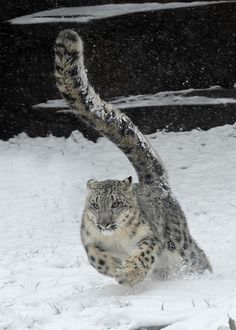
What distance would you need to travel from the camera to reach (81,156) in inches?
671

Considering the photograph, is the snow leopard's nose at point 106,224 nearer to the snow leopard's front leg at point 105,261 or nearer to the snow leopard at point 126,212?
the snow leopard at point 126,212

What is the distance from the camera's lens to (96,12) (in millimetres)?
19562

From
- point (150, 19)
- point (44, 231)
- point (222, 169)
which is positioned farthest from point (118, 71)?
point (44, 231)

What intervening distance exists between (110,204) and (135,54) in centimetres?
1202

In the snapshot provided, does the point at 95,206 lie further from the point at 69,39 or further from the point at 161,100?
the point at 161,100

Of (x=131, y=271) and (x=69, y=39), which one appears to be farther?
(x=69, y=39)

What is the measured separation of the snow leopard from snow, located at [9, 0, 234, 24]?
10836mm

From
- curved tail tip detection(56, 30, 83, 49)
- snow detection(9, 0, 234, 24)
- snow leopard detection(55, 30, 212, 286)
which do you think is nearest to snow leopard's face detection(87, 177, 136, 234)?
snow leopard detection(55, 30, 212, 286)

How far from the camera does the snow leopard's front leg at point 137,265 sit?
738 centimetres

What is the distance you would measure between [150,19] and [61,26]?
205cm

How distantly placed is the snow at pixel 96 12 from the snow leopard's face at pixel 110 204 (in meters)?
11.9

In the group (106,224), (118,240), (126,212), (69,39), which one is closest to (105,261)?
(118,240)

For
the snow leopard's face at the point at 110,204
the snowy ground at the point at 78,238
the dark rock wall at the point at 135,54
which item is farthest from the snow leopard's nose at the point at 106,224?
the dark rock wall at the point at 135,54

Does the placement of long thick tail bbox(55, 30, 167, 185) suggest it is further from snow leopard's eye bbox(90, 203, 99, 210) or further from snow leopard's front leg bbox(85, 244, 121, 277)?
snow leopard's front leg bbox(85, 244, 121, 277)
